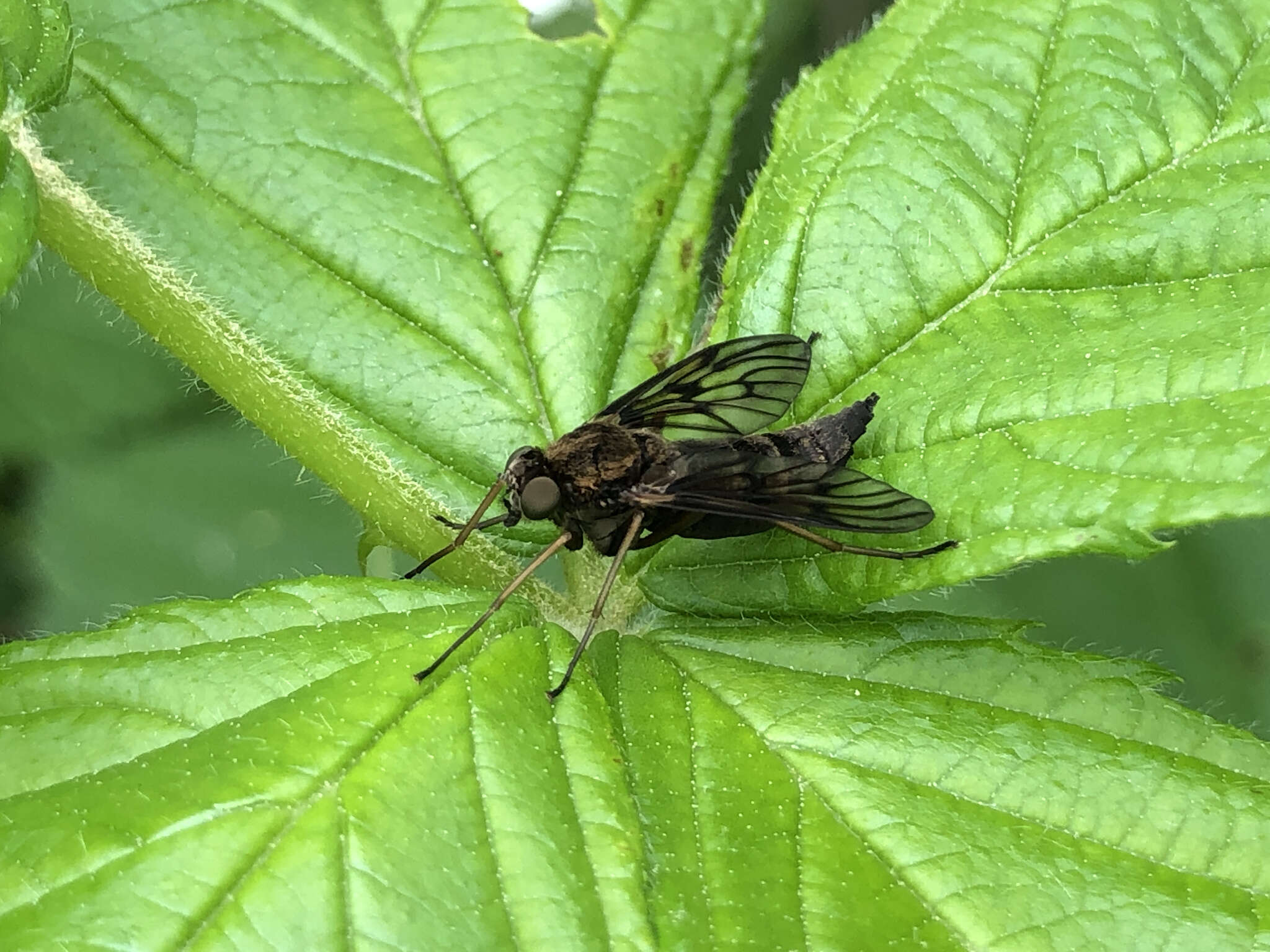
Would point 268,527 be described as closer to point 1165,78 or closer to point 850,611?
point 850,611

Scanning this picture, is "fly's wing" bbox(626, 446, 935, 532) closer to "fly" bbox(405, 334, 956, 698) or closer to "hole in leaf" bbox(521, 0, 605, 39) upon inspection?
"fly" bbox(405, 334, 956, 698)

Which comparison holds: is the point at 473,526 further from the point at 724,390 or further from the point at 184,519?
the point at 184,519

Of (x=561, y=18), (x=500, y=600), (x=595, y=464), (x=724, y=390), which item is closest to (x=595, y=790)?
(x=500, y=600)

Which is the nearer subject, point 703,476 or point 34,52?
point 34,52

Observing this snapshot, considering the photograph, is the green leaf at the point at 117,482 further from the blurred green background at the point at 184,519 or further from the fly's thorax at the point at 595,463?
the fly's thorax at the point at 595,463

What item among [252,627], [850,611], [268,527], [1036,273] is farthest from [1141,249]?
[268,527]

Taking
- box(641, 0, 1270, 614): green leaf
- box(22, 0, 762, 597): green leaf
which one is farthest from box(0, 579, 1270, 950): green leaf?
box(22, 0, 762, 597): green leaf
